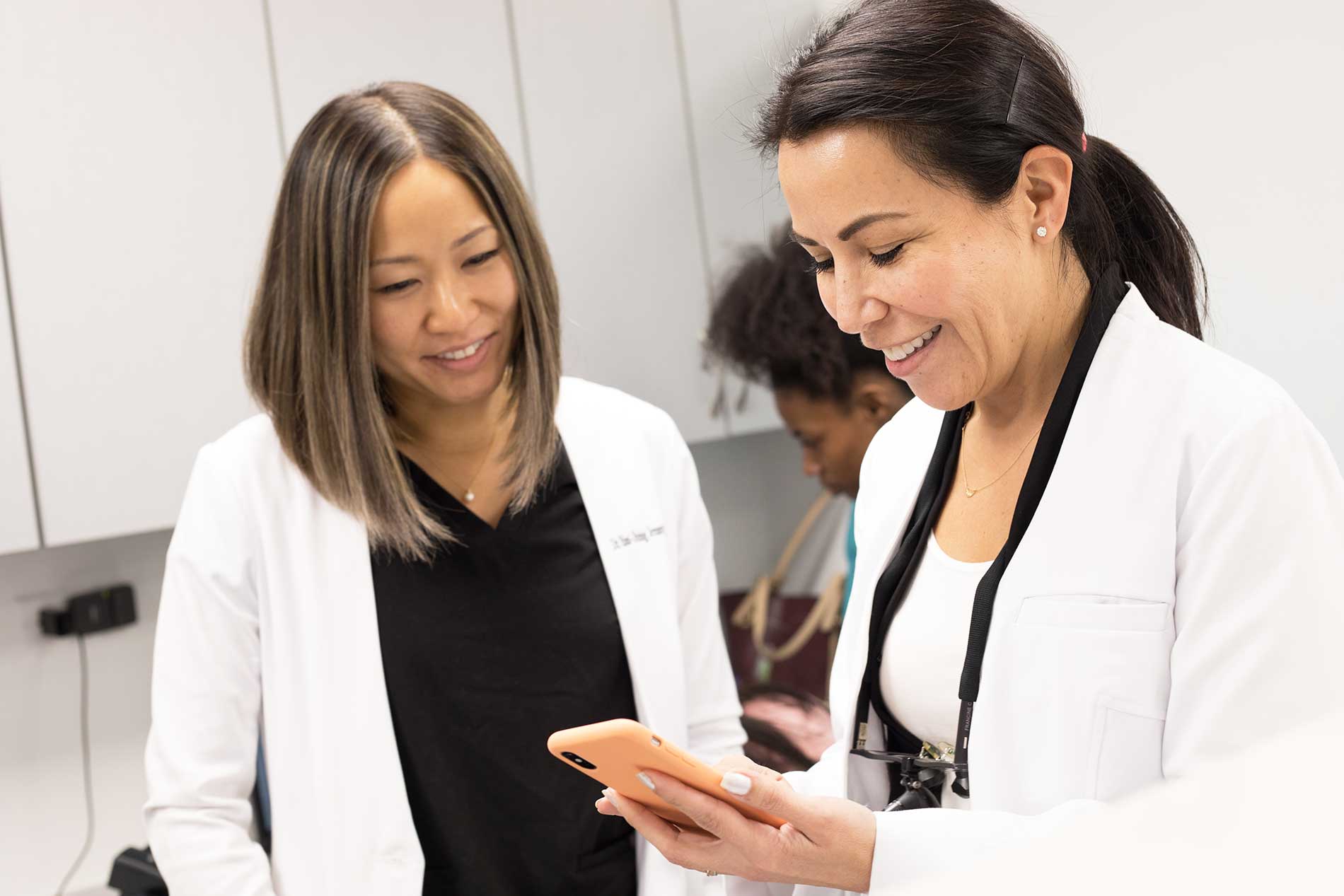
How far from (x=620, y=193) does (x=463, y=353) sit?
158 centimetres

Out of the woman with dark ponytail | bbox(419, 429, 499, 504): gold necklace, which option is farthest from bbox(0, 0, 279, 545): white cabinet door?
the woman with dark ponytail

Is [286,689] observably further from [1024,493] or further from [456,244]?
[1024,493]

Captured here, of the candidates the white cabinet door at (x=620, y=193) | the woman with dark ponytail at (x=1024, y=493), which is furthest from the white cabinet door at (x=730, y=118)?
the woman with dark ponytail at (x=1024, y=493)

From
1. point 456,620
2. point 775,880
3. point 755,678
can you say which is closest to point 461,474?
point 456,620

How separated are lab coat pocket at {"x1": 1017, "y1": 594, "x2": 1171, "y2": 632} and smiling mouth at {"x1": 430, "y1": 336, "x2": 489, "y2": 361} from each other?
82 centimetres

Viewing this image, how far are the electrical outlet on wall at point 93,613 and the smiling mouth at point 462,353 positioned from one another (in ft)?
4.65

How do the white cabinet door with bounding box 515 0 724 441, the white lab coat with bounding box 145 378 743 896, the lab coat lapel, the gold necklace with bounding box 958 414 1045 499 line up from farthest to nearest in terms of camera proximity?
the white cabinet door with bounding box 515 0 724 441, the lab coat lapel, the white lab coat with bounding box 145 378 743 896, the gold necklace with bounding box 958 414 1045 499

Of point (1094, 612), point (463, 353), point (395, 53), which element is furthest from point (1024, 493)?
point (395, 53)

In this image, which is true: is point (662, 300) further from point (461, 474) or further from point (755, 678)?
point (461, 474)

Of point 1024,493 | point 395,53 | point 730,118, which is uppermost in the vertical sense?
point 395,53

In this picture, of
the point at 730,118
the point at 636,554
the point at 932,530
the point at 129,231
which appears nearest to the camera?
the point at 932,530

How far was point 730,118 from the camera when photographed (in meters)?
3.14

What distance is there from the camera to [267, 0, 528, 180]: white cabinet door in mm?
2502

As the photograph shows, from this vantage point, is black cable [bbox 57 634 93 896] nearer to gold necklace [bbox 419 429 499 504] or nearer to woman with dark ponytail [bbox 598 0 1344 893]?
gold necklace [bbox 419 429 499 504]
